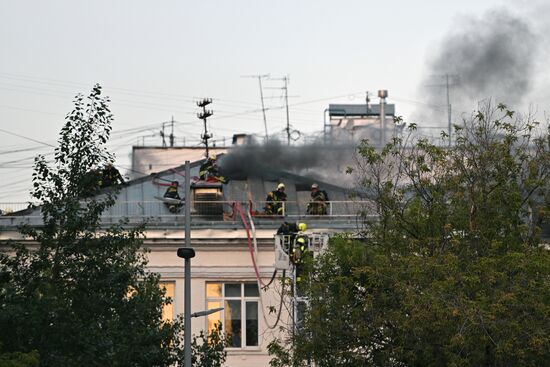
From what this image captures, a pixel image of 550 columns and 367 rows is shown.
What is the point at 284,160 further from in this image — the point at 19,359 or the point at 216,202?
the point at 19,359

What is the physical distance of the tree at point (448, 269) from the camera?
128 feet

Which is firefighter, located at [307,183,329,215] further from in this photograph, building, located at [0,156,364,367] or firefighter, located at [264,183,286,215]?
building, located at [0,156,364,367]

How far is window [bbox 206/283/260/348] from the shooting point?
5688cm

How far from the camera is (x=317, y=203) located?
60.3 meters

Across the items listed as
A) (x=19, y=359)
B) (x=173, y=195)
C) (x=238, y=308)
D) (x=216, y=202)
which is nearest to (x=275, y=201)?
(x=216, y=202)

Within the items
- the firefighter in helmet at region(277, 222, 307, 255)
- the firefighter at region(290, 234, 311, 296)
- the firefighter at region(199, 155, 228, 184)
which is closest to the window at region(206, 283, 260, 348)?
the firefighter in helmet at region(277, 222, 307, 255)

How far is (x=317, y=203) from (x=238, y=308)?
208 inches

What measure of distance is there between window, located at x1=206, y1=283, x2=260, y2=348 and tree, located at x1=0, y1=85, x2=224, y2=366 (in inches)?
690

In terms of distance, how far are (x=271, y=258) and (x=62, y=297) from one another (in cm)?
1942

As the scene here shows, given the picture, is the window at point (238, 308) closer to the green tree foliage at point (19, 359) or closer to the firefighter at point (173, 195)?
the firefighter at point (173, 195)

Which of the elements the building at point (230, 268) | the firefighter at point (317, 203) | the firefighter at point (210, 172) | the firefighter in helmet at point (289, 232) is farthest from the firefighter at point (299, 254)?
the firefighter at point (210, 172)

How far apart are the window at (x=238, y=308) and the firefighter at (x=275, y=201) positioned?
351 centimetres

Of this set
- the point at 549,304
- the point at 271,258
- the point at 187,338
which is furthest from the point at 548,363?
the point at 271,258

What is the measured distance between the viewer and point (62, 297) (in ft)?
123
